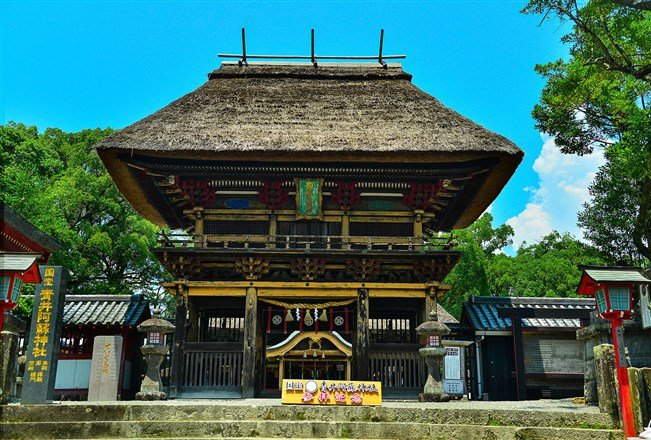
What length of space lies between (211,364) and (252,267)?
2.54 metres

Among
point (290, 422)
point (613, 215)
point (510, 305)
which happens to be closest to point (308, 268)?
point (290, 422)

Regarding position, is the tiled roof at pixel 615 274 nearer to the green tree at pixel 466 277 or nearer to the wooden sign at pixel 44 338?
the wooden sign at pixel 44 338

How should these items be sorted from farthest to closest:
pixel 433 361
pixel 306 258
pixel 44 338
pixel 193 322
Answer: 1. pixel 193 322
2. pixel 306 258
3. pixel 433 361
4. pixel 44 338

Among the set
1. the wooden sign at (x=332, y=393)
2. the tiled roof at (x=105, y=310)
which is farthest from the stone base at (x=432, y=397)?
the tiled roof at (x=105, y=310)

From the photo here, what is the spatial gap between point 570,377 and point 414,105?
28.8ft

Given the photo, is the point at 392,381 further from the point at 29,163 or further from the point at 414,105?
the point at 29,163

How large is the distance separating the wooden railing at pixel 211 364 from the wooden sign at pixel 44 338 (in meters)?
4.16

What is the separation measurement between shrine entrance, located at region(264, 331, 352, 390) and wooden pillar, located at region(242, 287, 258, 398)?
664 millimetres

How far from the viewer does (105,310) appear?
56.2 ft

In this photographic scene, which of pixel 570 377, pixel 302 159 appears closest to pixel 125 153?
pixel 302 159

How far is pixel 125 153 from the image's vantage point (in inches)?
557

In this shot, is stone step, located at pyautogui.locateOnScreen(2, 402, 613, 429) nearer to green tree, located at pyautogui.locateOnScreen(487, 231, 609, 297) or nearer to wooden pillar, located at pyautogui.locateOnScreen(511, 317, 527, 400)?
wooden pillar, located at pyautogui.locateOnScreen(511, 317, 527, 400)

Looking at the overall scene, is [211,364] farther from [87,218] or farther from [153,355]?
[87,218]

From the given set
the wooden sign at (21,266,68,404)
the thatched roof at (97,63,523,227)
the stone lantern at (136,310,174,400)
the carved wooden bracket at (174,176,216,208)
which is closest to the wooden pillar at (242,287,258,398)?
the stone lantern at (136,310,174,400)
